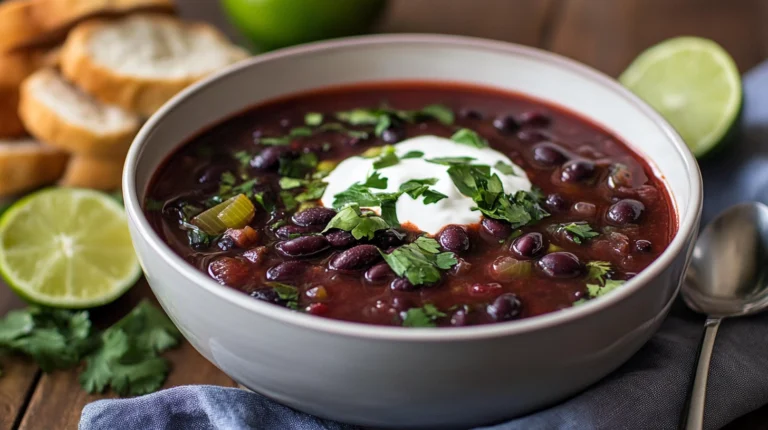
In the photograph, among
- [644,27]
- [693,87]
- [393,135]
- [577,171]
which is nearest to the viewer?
[577,171]

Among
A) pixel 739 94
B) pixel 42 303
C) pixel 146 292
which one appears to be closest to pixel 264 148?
pixel 146 292

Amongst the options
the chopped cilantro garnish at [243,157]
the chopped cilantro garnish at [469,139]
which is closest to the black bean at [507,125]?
the chopped cilantro garnish at [469,139]

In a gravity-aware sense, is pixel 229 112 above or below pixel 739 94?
below

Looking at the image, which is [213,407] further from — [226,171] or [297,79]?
[297,79]

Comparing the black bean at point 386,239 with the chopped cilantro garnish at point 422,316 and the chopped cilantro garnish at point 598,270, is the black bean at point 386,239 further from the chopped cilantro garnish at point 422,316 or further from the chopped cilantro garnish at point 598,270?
the chopped cilantro garnish at point 598,270

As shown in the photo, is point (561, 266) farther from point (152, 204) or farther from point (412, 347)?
point (152, 204)

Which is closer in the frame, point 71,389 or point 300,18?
point 71,389

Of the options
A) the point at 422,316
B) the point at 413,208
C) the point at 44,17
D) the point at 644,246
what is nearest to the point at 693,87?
the point at 644,246

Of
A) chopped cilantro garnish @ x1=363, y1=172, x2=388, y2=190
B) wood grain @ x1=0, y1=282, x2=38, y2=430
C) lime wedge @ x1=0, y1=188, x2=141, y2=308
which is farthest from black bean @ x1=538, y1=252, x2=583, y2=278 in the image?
wood grain @ x1=0, y1=282, x2=38, y2=430
